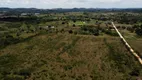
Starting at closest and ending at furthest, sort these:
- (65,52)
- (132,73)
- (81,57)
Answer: (132,73), (81,57), (65,52)

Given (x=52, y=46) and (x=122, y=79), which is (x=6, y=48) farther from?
(x=122, y=79)

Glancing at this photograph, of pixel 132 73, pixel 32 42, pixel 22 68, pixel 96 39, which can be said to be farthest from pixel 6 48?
pixel 132 73

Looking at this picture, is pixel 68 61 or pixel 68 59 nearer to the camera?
pixel 68 61

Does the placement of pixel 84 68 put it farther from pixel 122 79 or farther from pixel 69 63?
pixel 122 79

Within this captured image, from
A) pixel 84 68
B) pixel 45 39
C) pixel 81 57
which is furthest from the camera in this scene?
pixel 45 39

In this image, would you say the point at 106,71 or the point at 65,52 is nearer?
the point at 106,71

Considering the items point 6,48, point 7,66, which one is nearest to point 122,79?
point 7,66

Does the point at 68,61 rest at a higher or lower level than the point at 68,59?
higher
